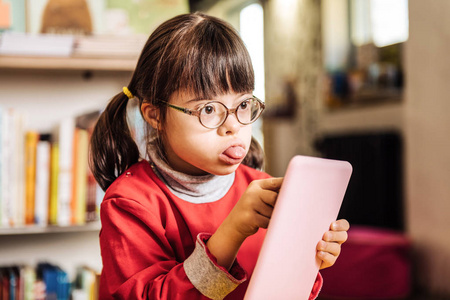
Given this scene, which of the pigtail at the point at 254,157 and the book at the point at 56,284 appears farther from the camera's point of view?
the book at the point at 56,284

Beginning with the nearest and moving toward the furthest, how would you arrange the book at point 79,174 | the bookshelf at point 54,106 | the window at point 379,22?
the book at point 79,174
the bookshelf at point 54,106
the window at point 379,22

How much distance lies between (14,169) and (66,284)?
15.8 inches

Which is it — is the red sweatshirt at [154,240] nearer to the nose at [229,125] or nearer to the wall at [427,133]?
the nose at [229,125]

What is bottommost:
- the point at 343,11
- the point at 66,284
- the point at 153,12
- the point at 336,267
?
the point at 336,267

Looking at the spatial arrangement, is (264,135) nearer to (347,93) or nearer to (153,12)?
(347,93)

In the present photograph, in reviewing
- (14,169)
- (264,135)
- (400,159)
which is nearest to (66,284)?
(14,169)

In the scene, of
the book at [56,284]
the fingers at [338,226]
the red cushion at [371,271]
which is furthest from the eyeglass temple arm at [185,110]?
the red cushion at [371,271]

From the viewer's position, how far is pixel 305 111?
16.5ft

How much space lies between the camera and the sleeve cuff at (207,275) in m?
0.69

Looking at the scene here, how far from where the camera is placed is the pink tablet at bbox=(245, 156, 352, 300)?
61 centimetres

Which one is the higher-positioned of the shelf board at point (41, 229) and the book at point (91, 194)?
the book at point (91, 194)

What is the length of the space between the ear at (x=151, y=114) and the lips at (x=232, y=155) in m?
0.15

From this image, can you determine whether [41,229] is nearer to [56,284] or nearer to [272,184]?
[56,284]

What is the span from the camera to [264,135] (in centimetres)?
592
